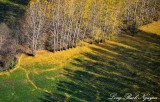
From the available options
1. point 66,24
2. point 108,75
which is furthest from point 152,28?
point 108,75

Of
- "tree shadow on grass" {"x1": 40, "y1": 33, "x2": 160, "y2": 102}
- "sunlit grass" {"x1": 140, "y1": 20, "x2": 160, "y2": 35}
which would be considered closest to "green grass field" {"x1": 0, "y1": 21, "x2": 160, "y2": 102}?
"tree shadow on grass" {"x1": 40, "y1": 33, "x2": 160, "y2": 102}

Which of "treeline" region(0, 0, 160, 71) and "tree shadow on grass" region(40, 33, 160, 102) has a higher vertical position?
"treeline" region(0, 0, 160, 71)

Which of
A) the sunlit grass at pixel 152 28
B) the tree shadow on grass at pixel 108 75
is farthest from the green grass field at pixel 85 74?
the sunlit grass at pixel 152 28

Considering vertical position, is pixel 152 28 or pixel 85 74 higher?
pixel 152 28

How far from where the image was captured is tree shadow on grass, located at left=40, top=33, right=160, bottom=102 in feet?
223

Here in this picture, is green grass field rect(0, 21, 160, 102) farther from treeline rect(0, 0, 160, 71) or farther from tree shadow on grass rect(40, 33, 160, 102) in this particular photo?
treeline rect(0, 0, 160, 71)

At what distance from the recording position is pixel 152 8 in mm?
117125

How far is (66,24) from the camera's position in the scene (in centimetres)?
8819

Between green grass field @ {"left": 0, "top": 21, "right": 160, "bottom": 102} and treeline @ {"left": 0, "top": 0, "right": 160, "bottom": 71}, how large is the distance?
3.51 m

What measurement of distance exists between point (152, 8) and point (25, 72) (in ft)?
207

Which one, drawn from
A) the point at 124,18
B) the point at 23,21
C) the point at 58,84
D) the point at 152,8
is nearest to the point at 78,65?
the point at 58,84

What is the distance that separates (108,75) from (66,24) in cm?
2133

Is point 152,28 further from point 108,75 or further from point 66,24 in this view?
point 108,75

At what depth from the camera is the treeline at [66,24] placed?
83812 mm
